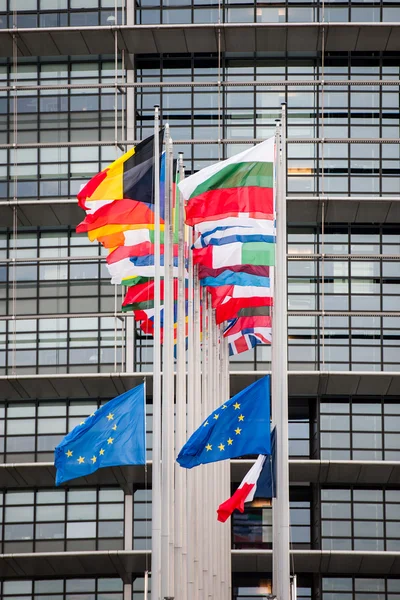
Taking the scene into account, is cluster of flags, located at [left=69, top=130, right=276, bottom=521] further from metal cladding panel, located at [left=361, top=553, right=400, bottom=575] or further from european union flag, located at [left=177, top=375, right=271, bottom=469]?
metal cladding panel, located at [left=361, top=553, right=400, bottom=575]

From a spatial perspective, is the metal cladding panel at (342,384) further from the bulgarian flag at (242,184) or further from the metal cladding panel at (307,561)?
the bulgarian flag at (242,184)

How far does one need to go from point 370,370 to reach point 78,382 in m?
12.6

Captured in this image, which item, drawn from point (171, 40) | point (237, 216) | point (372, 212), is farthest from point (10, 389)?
point (237, 216)

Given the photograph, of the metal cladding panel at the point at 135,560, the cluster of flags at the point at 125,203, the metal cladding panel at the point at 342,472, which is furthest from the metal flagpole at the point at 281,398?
the metal cladding panel at the point at 342,472

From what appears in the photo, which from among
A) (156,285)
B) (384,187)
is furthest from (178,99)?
(156,285)

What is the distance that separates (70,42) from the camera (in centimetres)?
5412

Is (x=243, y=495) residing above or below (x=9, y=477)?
above

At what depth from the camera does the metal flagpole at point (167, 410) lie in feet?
96.3

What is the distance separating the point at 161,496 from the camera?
30.1 metres

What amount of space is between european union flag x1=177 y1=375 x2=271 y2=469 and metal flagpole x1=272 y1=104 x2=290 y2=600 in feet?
1.45

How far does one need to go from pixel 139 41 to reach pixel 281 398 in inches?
1110

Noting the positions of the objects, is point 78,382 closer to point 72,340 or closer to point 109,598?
A: point 72,340

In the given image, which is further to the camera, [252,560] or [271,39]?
[271,39]

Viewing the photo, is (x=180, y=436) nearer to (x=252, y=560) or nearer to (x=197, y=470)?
(x=197, y=470)
